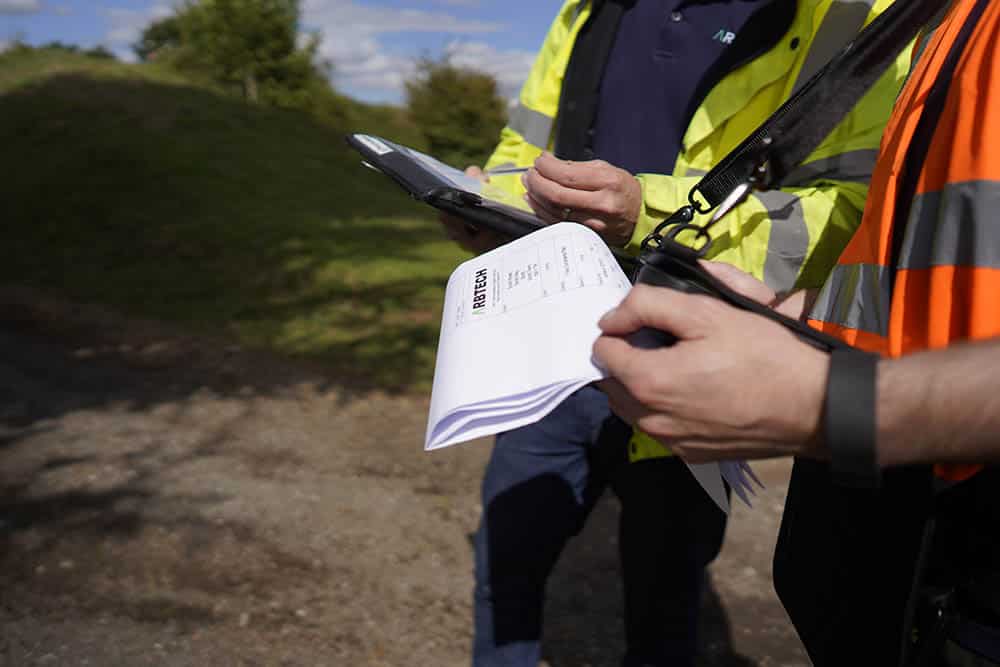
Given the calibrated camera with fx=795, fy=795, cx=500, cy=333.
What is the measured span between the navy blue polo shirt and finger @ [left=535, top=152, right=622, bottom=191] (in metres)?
0.48

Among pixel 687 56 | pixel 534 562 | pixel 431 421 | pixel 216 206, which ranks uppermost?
pixel 687 56

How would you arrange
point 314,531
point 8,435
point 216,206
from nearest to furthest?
point 314,531
point 8,435
point 216,206

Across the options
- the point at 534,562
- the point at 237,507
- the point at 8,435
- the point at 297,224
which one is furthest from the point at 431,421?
the point at 297,224

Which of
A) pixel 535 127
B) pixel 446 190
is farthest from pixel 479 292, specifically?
pixel 535 127

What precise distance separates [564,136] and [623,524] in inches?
43.0

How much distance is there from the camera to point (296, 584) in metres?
3.26

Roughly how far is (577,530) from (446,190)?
1.18 metres

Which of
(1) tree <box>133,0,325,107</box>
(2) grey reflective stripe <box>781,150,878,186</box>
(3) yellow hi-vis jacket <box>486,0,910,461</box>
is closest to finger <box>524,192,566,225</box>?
(3) yellow hi-vis jacket <box>486,0,910,461</box>

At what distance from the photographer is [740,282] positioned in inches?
54.2

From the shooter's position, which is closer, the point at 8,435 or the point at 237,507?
the point at 237,507

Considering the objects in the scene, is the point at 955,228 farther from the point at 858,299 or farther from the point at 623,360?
the point at 623,360

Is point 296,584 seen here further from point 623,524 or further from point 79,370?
point 79,370

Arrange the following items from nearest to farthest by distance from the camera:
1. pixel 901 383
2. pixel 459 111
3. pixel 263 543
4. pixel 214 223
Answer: pixel 901 383 → pixel 263 543 → pixel 214 223 → pixel 459 111

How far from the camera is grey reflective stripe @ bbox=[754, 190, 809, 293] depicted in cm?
160
